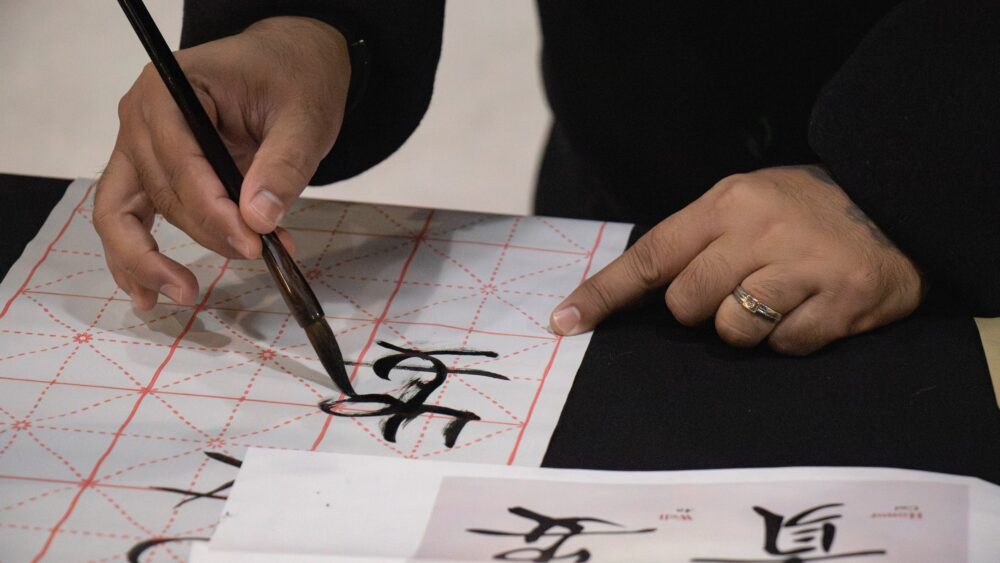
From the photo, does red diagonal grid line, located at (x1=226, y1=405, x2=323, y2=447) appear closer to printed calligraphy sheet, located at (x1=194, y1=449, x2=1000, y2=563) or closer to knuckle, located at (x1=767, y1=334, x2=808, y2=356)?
printed calligraphy sheet, located at (x1=194, y1=449, x2=1000, y2=563)

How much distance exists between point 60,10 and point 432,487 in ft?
6.41

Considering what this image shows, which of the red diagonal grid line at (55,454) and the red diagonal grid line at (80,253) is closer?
the red diagonal grid line at (55,454)

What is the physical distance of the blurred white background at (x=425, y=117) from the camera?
1812 mm

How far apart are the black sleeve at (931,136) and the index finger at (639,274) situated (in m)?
0.09

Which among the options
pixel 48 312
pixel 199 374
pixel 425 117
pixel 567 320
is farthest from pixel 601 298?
pixel 425 117

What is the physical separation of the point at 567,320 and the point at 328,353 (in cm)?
14

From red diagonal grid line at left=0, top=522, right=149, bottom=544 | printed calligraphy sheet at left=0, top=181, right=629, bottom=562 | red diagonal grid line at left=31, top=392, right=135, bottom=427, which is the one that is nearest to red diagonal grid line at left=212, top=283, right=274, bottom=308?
printed calligraphy sheet at left=0, top=181, right=629, bottom=562

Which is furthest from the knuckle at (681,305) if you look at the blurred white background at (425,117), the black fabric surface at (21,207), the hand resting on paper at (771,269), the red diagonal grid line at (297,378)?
the blurred white background at (425,117)

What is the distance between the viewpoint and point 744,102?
88cm

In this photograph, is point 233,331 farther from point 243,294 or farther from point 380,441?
point 380,441

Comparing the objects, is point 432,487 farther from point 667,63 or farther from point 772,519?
point 667,63

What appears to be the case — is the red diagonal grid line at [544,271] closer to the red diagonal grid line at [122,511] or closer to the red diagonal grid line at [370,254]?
the red diagonal grid line at [370,254]

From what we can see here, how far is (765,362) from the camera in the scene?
0.61 m

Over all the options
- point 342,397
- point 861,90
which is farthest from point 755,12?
point 342,397
